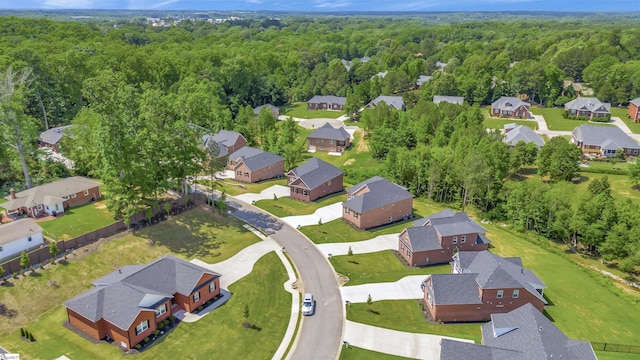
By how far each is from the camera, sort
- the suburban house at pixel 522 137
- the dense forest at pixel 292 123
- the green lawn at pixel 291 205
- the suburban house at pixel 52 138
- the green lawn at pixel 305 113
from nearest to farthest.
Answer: the dense forest at pixel 292 123
the green lawn at pixel 291 205
the suburban house at pixel 52 138
the suburban house at pixel 522 137
the green lawn at pixel 305 113

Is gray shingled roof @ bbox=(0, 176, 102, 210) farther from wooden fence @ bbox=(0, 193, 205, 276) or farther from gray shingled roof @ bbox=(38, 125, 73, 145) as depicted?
gray shingled roof @ bbox=(38, 125, 73, 145)

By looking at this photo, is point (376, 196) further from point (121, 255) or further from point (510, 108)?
point (510, 108)

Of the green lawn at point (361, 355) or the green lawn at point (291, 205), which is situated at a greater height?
the green lawn at point (291, 205)

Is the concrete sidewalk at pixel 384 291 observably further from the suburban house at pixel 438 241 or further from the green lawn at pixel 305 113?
the green lawn at pixel 305 113

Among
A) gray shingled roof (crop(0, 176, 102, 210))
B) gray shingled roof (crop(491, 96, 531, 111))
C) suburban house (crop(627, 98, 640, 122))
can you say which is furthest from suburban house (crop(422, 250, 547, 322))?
suburban house (crop(627, 98, 640, 122))

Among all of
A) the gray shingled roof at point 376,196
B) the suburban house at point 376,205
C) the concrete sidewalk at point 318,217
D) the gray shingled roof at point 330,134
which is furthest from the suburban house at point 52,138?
the gray shingled roof at point 376,196

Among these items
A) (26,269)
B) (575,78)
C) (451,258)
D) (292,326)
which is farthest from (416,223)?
(575,78)

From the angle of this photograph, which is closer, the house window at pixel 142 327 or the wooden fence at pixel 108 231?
the house window at pixel 142 327

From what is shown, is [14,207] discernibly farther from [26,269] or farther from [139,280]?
[139,280]
